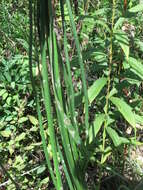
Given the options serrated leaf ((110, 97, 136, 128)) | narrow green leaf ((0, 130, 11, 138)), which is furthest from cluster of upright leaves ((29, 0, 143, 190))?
narrow green leaf ((0, 130, 11, 138))

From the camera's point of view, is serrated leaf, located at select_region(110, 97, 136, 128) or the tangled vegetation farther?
serrated leaf, located at select_region(110, 97, 136, 128)

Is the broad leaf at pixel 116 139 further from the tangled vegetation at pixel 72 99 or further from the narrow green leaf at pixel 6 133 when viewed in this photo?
the narrow green leaf at pixel 6 133

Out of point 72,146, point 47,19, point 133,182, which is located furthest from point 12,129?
point 47,19

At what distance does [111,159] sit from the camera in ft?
6.16

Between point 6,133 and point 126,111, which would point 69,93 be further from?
point 6,133

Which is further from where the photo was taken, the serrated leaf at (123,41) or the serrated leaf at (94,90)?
the serrated leaf at (94,90)

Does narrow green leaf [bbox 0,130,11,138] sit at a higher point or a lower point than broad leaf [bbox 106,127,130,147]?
lower

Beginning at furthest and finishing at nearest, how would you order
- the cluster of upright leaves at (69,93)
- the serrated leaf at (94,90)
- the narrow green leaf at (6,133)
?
the narrow green leaf at (6,133), the serrated leaf at (94,90), the cluster of upright leaves at (69,93)

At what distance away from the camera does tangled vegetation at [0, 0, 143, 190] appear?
1083mm

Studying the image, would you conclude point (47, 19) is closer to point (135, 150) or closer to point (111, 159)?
point (111, 159)

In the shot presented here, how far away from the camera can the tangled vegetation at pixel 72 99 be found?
108 centimetres

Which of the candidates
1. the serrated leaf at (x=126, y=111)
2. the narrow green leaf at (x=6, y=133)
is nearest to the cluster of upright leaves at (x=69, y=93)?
the serrated leaf at (x=126, y=111)

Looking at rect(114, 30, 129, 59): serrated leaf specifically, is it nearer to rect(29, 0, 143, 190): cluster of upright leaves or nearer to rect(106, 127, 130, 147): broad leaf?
rect(29, 0, 143, 190): cluster of upright leaves

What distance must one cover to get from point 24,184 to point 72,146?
30.0 inches
